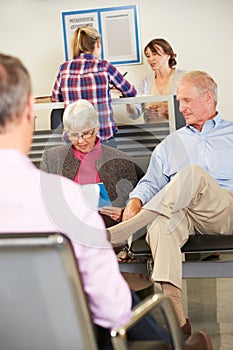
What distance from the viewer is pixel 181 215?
3.67 m

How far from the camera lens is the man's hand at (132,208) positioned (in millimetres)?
3813

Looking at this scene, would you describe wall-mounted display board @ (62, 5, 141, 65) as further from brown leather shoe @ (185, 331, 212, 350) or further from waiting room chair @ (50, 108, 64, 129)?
brown leather shoe @ (185, 331, 212, 350)

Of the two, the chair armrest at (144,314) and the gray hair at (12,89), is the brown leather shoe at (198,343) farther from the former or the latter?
the gray hair at (12,89)

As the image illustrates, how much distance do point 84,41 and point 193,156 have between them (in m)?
1.70

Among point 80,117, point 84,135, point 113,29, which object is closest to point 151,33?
point 113,29

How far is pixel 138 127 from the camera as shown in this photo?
19.6 ft

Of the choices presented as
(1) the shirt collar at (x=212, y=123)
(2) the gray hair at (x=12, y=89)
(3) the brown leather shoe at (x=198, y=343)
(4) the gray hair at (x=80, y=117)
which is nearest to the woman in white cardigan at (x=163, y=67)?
(4) the gray hair at (x=80, y=117)

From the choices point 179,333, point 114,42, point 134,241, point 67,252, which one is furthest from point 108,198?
point 114,42

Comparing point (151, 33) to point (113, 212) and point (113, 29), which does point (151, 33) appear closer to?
point (113, 29)

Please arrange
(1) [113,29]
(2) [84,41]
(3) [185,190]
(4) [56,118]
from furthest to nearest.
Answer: (1) [113,29], (4) [56,118], (2) [84,41], (3) [185,190]

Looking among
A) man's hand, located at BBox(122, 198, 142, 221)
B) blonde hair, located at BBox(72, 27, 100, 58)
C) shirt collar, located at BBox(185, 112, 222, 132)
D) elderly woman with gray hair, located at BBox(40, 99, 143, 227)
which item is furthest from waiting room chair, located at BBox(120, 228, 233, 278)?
blonde hair, located at BBox(72, 27, 100, 58)

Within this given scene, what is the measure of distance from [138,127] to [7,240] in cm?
442

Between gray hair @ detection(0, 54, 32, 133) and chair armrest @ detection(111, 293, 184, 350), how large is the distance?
504mm

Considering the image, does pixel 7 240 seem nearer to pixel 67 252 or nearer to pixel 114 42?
pixel 67 252
